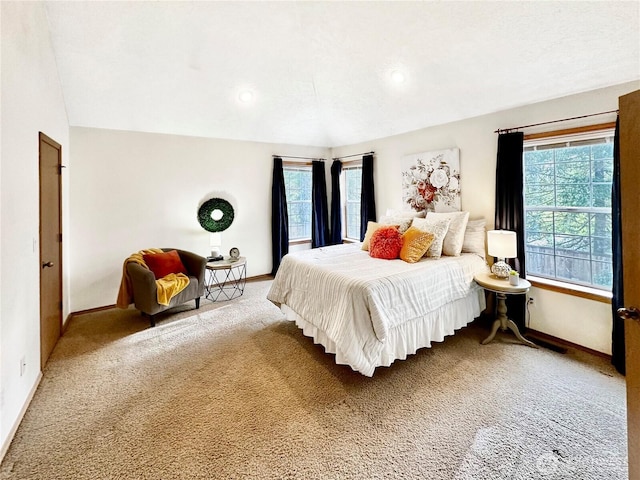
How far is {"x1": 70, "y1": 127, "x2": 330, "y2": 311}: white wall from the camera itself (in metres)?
3.81

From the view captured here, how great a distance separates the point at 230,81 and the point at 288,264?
2.30 metres

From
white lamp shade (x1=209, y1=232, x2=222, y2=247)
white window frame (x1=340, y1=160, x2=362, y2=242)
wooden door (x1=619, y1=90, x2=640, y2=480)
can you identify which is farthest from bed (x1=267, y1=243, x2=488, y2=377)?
white window frame (x1=340, y1=160, x2=362, y2=242)

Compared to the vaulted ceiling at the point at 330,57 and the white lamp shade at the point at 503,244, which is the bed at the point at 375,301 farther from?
the vaulted ceiling at the point at 330,57

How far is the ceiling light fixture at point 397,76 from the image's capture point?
3.22 metres

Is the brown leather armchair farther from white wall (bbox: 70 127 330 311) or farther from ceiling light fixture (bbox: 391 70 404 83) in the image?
ceiling light fixture (bbox: 391 70 404 83)

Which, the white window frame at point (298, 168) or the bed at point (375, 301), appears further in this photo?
the white window frame at point (298, 168)

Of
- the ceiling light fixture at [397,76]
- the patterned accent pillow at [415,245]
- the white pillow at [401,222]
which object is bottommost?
the patterned accent pillow at [415,245]

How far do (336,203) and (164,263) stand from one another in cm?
314

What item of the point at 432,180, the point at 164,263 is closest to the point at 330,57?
the point at 432,180

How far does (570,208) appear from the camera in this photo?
290 cm

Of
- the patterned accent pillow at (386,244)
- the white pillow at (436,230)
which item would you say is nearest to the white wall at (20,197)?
the patterned accent pillow at (386,244)

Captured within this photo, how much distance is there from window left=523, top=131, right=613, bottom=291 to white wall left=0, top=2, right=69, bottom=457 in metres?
4.28

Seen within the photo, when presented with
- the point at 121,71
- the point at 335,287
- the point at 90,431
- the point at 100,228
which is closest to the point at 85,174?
the point at 100,228

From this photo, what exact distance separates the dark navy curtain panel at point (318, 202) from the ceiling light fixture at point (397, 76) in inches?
96.0
